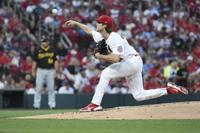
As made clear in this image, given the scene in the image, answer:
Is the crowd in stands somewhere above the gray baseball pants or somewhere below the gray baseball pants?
above

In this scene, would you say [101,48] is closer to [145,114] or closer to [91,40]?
[145,114]

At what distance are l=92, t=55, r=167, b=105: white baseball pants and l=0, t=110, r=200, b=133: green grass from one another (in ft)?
5.14

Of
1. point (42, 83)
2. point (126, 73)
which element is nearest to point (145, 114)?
point (126, 73)

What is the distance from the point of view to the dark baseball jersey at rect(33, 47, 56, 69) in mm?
19266

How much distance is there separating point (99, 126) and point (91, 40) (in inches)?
570

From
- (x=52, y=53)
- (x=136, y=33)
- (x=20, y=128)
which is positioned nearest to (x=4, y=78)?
(x=52, y=53)

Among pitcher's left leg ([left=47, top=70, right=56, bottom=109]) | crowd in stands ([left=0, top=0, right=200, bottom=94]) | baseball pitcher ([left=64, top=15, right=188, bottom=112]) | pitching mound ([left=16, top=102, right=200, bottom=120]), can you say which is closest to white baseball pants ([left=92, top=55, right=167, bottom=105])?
baseball pitcher ([left=64, top=15, right=188, bottom=112])

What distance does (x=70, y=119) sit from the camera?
1241 centimetres

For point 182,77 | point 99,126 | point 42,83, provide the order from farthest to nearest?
point 182,77 → point 42,83 → point 99,126

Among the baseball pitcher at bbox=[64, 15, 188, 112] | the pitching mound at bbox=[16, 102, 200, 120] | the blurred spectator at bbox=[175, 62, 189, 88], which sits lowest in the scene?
the pitching mound at bbox=[16, 102, 200, 120]

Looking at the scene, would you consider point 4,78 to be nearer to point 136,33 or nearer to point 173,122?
point 136,33

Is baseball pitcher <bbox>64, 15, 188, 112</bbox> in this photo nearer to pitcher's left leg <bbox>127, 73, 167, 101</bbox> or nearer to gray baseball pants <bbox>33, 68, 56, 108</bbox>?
pitcher's left leg <bbox>127, 73, 167, 101</bbox>

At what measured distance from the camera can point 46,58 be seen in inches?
757

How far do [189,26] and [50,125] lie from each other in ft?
53.1
